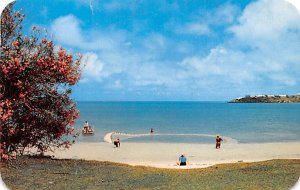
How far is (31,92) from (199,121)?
14.3 m

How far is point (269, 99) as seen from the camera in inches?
588

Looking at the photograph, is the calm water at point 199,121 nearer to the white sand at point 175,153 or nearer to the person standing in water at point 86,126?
the person standing in water at point 86,126

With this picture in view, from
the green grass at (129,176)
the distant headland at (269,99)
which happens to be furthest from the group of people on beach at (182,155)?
the distant headland at (269,99)

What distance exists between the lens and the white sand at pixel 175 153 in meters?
15.3

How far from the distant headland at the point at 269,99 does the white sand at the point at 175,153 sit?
2.27 metres

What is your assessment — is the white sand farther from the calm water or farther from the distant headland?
the distant headland

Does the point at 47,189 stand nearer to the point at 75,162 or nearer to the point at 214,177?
the point at 75,162

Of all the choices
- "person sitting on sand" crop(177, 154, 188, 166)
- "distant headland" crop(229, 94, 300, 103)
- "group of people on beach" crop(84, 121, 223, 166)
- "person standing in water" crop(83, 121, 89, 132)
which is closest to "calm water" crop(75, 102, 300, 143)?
"person standing in water" crop(83, 121, 89, 132)

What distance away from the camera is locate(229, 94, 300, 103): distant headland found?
14117 millimetres

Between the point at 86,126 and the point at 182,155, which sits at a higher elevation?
the point at 86,126

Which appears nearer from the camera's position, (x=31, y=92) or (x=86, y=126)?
(x=31, y=92)

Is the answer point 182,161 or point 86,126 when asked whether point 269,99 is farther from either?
point 86,126

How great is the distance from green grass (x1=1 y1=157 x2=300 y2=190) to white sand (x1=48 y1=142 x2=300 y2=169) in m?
0.69

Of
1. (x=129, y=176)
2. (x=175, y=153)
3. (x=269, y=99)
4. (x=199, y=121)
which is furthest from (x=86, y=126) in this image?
(x=199, y=121)
